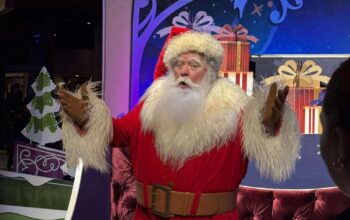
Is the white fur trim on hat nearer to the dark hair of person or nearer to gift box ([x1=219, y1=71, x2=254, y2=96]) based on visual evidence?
gift box ([x1=219, y1=71, x2=254, y2=96])

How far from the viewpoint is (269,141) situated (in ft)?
4.65

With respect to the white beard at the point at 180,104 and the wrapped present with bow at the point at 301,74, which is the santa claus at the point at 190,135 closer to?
the white beard at the point at 180,104

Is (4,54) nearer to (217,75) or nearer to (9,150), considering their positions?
(9,150)

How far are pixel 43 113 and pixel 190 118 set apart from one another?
116 cm

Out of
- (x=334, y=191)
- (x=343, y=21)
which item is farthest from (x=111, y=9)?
(x=334, y=191)

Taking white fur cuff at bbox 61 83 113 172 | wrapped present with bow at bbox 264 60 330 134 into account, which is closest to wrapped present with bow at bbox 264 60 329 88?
wrapped present with bow at bbox 264 60 330 134

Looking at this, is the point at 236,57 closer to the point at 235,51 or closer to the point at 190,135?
the point at 235,51

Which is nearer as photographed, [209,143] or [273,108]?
[273,108]

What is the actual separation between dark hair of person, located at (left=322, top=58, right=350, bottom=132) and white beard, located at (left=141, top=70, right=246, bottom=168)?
3.68 ft

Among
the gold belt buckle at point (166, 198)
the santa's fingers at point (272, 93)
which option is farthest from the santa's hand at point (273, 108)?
the gold belt buckle at point (166, 198)

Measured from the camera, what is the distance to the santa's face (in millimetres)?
1608

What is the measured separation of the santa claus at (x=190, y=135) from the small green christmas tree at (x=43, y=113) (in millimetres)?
811

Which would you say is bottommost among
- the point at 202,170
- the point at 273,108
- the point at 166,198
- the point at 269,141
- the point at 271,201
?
the point at 271,201

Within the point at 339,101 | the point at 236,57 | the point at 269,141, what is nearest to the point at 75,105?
the point at 269,141
